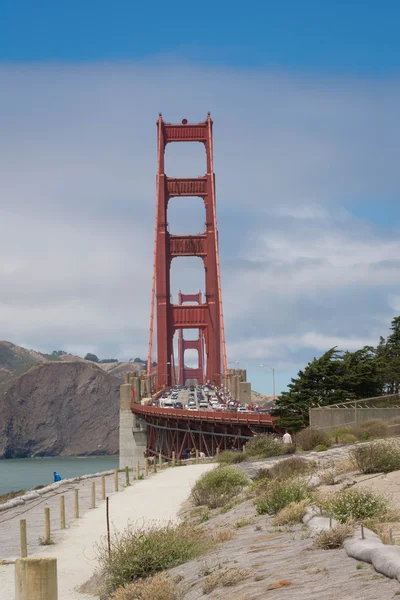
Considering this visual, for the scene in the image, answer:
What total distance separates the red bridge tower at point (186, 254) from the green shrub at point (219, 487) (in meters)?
84.5

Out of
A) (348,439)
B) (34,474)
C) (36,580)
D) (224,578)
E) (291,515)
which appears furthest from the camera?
(34,474)

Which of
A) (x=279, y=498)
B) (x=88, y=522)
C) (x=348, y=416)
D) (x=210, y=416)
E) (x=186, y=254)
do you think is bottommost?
(x=88, y=522)

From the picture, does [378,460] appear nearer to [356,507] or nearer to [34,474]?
[356,507]

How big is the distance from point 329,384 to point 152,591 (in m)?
40.2

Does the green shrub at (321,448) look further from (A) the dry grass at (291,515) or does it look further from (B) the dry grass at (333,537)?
(B) the dry grass at (333,537)

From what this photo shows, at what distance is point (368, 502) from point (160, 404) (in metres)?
72.4

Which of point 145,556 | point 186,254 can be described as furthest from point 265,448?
point 186,254

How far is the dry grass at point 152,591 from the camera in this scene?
1104cm

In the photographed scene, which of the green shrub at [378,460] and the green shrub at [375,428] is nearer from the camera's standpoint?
the green shrub at [378,460]

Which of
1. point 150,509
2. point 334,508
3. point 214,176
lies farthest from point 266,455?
point 214,176

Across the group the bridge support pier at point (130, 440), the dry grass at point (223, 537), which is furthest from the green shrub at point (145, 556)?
the bridge support pier at point (130, 440)

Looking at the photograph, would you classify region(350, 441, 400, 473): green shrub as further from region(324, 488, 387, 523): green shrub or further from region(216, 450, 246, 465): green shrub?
region(216, 450, 246, 465): green shrub

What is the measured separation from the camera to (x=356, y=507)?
12.9m

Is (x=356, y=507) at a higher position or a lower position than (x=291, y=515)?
higher
